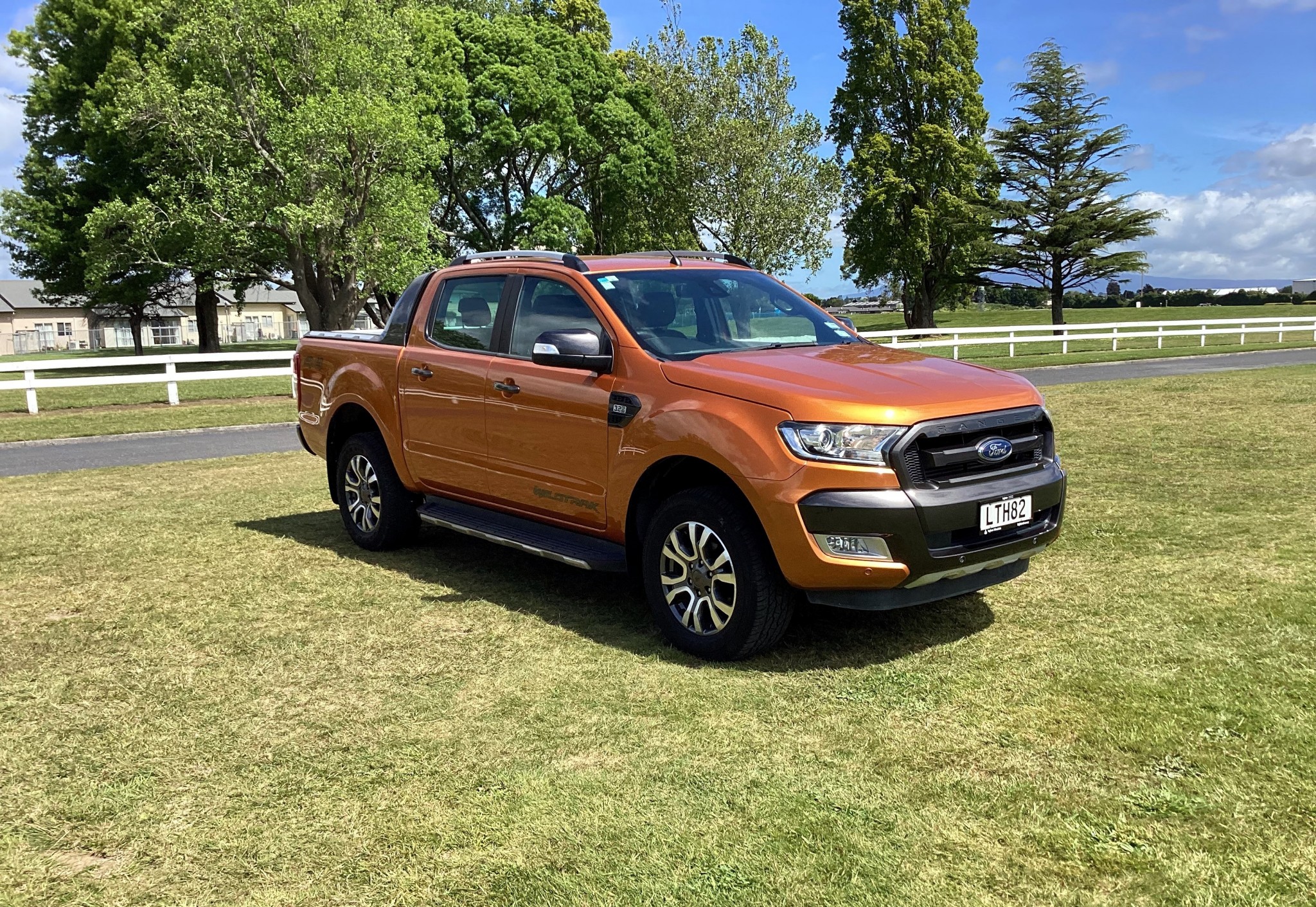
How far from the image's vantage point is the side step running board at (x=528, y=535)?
542cm

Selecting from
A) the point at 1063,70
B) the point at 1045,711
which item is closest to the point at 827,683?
the point at 1045,711

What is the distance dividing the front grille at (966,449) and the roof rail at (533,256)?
2.25 metres

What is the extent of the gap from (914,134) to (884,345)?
39939mm

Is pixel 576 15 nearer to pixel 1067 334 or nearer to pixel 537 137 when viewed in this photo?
pixel 537 137

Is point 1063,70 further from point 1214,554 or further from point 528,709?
point 528,709

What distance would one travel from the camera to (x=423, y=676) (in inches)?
190

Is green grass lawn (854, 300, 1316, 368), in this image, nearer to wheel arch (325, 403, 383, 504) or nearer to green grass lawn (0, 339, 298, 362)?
wheel arch (325, 403, 383, 504)

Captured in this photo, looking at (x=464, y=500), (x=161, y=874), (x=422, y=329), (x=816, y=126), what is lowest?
(x=161, y=874)

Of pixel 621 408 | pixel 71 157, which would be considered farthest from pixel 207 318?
pixel 621 408

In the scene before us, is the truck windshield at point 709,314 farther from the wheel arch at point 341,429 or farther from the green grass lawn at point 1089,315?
the green grass lawn at point 1089,315

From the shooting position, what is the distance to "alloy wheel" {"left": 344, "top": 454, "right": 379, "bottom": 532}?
7395 mm

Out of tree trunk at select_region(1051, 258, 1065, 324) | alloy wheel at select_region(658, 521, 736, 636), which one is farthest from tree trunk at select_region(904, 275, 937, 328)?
alloy wheel at select_region(658, 521, 736, 636)

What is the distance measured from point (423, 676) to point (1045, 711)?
2.67 meters

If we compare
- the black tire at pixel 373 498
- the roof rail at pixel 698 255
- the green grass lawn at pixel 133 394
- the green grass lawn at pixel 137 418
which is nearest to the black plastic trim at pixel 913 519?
the roof rail at pixel 698 255
